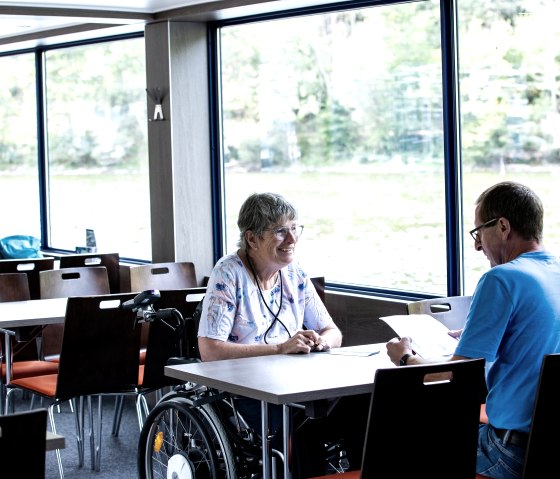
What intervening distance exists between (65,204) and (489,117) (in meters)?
4.61

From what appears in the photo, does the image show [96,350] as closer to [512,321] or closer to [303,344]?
[303,344]

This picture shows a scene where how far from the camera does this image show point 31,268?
21.2 ft

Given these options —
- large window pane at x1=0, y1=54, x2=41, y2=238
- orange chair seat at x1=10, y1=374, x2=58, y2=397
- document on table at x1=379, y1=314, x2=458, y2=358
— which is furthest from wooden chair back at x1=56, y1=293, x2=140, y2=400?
large window pane at x1=0, y1=54, x2=41, y2=238

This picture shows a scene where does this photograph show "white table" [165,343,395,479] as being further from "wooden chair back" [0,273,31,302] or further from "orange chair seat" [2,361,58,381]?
"wooden chair back" [0,273,31,302]

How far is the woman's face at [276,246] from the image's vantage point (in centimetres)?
394

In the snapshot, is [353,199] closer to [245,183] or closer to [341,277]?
[341,277]

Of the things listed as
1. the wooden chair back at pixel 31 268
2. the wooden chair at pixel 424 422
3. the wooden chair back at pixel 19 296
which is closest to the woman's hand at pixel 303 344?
the wooden chair at pixel 424 422

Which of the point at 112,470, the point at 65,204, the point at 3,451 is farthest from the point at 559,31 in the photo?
the point at 65,204

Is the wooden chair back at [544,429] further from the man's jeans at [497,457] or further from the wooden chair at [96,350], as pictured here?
the wooden chair at [96,350]

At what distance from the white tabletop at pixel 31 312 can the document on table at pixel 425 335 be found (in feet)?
6.52

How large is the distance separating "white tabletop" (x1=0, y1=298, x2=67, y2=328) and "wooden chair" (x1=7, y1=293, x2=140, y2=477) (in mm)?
320

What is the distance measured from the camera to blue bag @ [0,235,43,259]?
7.93 metres

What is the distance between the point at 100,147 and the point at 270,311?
4.45 m

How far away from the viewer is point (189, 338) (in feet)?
13.8
